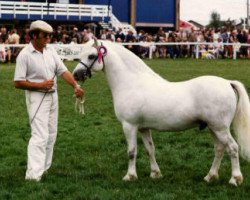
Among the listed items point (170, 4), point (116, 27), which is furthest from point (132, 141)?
point (170, 4)

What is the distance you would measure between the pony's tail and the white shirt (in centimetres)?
237

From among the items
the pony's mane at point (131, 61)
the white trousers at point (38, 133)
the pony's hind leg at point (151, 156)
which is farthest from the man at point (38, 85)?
the pony's hind leg at point (151, 156)

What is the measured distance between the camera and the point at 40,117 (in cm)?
832

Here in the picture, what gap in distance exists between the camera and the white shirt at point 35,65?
325 inches

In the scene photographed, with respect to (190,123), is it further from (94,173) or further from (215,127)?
(94,173)

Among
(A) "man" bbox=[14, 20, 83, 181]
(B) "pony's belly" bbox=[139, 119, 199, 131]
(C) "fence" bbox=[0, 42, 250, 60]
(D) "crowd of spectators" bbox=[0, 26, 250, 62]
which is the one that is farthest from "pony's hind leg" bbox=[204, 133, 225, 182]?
(D) "crowd of spectators" bbox=[0, 26, 250, 62]

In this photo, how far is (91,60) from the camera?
8336 millimetres

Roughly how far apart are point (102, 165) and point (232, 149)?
224cm

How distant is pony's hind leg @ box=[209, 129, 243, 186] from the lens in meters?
7.93

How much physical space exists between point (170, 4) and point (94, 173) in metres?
54.6

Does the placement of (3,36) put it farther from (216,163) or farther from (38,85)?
(216,163)

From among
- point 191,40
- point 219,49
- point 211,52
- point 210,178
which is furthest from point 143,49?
point 210,178

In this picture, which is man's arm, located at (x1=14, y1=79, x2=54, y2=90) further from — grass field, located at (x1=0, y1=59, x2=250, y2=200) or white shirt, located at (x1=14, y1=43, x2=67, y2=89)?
grass field, located at (x1=0, y1=59, x2=250, y2=200)

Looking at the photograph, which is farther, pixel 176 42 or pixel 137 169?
pixel 176 42
